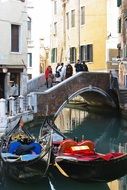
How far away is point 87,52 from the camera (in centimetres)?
2472

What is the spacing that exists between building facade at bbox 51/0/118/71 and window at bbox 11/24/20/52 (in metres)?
→ 7.41

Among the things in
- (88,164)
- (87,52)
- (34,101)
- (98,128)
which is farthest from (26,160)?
(87,52)

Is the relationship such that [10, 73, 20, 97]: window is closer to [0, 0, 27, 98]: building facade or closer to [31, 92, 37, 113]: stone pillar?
[0, 0, 27, 98]: building facade

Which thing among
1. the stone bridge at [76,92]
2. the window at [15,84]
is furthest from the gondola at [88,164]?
the window at [15,84]

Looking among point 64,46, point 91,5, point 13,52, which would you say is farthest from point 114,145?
point 64,46

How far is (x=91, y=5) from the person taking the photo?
24594 mm

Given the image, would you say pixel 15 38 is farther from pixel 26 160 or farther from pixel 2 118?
pixel 26 160

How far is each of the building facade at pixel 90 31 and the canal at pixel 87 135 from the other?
274cm

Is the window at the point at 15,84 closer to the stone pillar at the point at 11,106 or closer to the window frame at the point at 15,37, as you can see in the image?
the window frame at the point at 15,37

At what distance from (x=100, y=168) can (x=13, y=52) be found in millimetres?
8339

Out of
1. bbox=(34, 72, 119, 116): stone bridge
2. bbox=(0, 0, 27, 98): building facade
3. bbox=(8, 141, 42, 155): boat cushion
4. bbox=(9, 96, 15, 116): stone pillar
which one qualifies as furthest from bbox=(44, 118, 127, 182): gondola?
bbox=(0, 0, 27, 98): building facade

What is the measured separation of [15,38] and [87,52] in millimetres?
8273

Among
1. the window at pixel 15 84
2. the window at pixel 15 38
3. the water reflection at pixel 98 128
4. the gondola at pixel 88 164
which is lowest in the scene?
the water reflection at pixel 98 128

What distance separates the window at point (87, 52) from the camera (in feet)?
80.4
